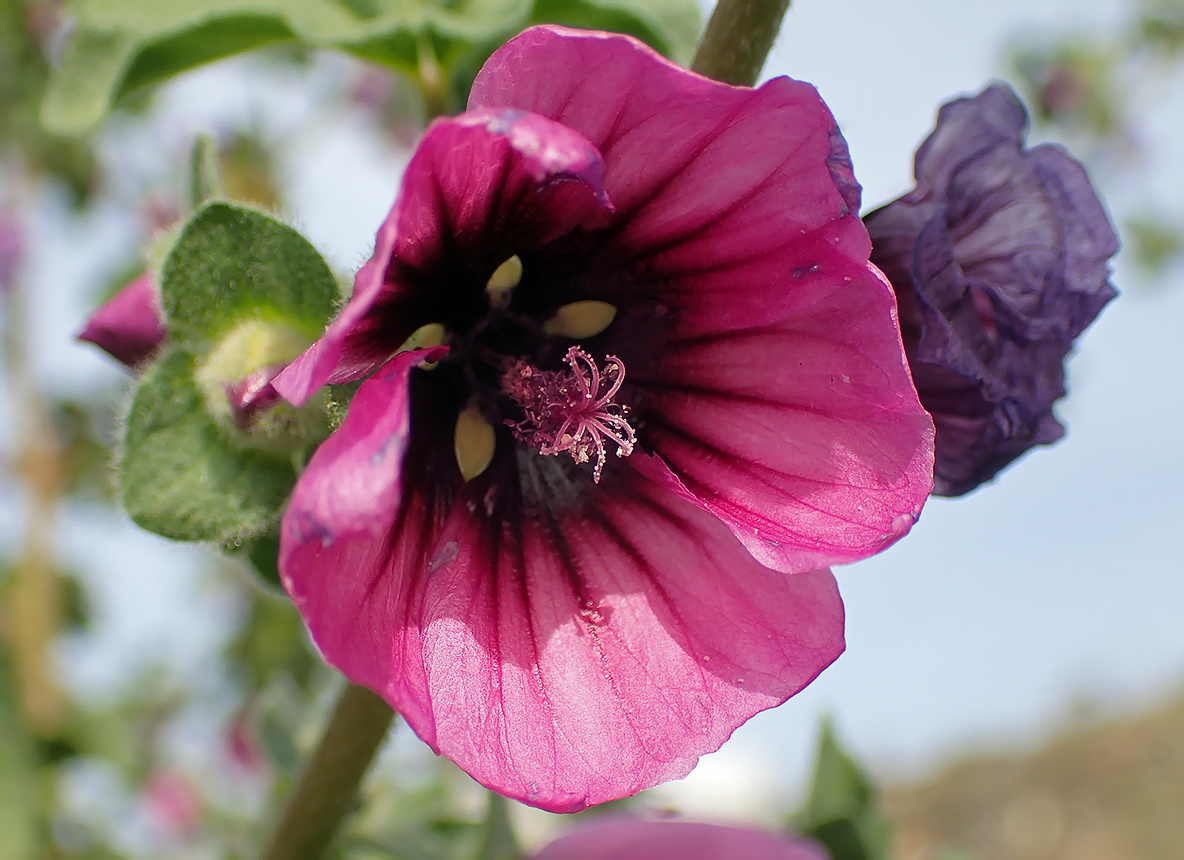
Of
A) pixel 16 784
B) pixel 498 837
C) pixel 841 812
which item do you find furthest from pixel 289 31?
pixel 16 784

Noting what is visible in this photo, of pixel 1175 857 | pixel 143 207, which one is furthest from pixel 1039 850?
pixel 143 207

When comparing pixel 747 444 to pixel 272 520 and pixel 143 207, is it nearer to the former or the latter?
pixel 272 520

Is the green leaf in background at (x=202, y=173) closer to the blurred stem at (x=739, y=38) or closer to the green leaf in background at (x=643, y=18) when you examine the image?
the green leaf in background at (x=643, y=18)

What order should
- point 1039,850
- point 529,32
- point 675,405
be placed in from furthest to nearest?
point 1039,850
point 675,405
point 529,32

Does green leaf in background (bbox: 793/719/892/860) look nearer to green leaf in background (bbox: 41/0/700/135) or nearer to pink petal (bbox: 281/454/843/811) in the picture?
pink petal (bbox: 281/454/843/811)

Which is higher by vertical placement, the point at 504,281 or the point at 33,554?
the point at 504,281

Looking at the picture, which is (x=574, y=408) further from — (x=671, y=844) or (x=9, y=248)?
(x=9, y=248)

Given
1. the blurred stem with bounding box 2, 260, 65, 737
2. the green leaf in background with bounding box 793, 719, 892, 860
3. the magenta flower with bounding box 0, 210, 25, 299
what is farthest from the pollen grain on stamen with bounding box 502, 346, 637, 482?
the magenta flower with bounding box 0, 210, 25, 299
